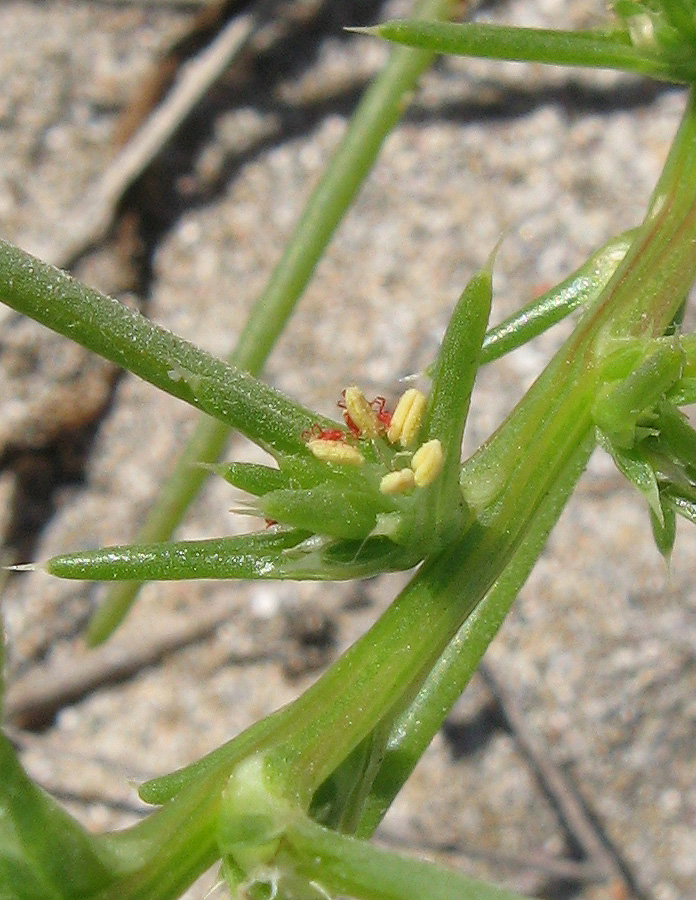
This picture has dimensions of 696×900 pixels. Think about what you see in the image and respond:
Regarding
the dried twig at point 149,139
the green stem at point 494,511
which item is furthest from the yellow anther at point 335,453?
the dried twig at point 149,139

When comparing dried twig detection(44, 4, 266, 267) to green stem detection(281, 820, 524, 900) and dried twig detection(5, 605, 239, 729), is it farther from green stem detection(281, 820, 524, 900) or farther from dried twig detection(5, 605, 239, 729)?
green stem detection(281, 820, 524, 900)

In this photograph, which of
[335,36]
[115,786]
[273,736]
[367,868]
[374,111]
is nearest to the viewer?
[367,868]

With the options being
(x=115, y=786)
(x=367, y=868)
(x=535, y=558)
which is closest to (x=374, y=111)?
(x=535, y=558)

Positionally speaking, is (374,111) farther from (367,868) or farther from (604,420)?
(367,868)

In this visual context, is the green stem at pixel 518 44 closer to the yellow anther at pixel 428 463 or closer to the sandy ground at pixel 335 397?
the yellow anther at pixel 428 463

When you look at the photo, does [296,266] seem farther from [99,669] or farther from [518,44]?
[99,669]
